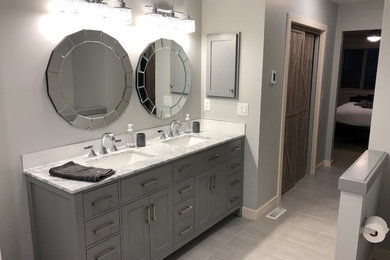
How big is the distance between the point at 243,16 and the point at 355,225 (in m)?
2.07

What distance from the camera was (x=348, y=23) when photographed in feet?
14.9

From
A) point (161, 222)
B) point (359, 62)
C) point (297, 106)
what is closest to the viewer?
point (161, 222)

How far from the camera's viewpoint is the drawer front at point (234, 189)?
3.04 m

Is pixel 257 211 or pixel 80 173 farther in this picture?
pixel 257 211

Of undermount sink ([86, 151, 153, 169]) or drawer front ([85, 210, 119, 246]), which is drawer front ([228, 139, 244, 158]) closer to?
undermount sink ([86, 151, 153, 169])

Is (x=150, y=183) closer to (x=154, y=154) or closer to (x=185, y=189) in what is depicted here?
(x=154, y=154)

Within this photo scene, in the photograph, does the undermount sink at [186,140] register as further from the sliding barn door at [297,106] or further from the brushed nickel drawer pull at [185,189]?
the sliding barn door at [297,106]

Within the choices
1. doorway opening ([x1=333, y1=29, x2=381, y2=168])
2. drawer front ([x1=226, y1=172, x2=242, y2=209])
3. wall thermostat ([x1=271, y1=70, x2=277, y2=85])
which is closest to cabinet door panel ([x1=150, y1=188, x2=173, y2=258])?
drawer front ([x1=226, y1=172, x2=242, y2=209])

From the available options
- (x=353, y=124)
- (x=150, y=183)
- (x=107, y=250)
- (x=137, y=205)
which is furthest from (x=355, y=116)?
(x=107, y=250)

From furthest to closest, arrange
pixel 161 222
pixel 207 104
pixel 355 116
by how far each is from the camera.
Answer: pixel 355 116 < pixel 207 104 < pixel 161 222

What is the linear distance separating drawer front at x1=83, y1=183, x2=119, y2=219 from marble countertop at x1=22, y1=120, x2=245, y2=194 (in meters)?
0.05

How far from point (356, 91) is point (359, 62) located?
2.49 ft

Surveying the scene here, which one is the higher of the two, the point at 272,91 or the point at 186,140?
the point at 272,91

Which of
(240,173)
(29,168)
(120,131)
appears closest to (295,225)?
(240,173)
